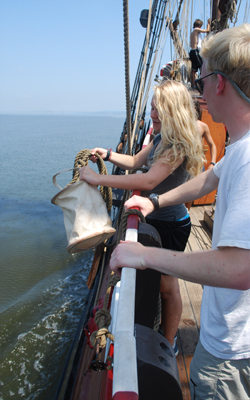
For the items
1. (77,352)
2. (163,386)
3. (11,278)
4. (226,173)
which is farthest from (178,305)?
(11,278)

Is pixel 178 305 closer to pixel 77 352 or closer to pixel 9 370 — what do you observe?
pixel 77 352

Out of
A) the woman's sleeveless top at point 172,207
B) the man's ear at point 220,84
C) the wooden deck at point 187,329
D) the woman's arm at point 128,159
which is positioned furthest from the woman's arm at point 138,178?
the wooden deck at point 187,329

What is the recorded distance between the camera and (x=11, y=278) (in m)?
5.57

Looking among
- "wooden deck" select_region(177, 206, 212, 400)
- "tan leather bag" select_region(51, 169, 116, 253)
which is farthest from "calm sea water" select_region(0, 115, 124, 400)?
"tan leather bag" select_region(51, 169, 116, 253)

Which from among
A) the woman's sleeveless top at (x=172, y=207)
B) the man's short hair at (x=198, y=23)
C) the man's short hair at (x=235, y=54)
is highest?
the man's short hair at (x=198, y=23)

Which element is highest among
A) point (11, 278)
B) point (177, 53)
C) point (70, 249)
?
point (177, 53)

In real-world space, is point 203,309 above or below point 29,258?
above

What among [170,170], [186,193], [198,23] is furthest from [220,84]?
[198,23]

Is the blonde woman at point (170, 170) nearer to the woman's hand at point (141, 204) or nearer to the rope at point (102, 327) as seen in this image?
the woman's hand at point (141, 204)

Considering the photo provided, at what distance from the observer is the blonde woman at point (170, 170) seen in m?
1.56

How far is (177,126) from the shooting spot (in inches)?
61.2

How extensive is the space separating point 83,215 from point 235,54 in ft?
3.88

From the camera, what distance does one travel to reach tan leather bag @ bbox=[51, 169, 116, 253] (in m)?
1.68

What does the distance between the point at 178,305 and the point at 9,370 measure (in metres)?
2.77
